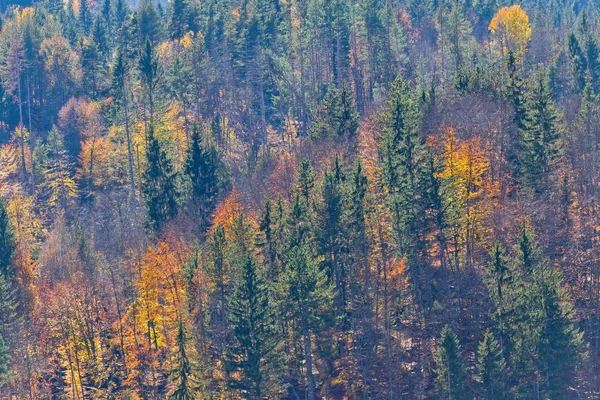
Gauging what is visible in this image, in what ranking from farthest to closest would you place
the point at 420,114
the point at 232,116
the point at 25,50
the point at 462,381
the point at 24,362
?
the point at 25,50 → the point at 232,116 → the point at 420,114 → the point at 24,362 → the point at 462,381

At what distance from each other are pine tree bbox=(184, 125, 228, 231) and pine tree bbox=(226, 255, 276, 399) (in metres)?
17.9

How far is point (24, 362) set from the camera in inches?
2470

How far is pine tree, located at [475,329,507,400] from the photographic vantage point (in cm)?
5581

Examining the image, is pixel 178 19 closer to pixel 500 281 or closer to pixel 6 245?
pixel 6 245

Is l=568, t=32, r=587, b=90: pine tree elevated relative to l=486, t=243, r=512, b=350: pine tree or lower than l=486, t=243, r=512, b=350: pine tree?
elevated

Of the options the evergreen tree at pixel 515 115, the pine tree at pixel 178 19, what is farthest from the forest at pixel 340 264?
the pine tree at pixel 178 19

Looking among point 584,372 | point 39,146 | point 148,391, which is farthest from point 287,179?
point 39,146

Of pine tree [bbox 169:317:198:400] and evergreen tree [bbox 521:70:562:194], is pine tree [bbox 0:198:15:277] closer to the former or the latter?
pine tree [bbox 169:317:198:400]

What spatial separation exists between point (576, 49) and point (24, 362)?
2737 inches

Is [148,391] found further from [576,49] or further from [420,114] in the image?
[576,49]

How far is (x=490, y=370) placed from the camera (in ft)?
184

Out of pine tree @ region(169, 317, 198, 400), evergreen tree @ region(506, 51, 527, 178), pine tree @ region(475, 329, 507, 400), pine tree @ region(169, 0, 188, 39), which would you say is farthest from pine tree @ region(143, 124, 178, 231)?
pine tree @ region(169, 0, 188, 39)

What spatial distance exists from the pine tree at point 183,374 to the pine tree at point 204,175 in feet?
63.7

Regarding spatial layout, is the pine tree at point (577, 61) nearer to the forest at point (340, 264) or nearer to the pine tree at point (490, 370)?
the forest at point (340, 264)
